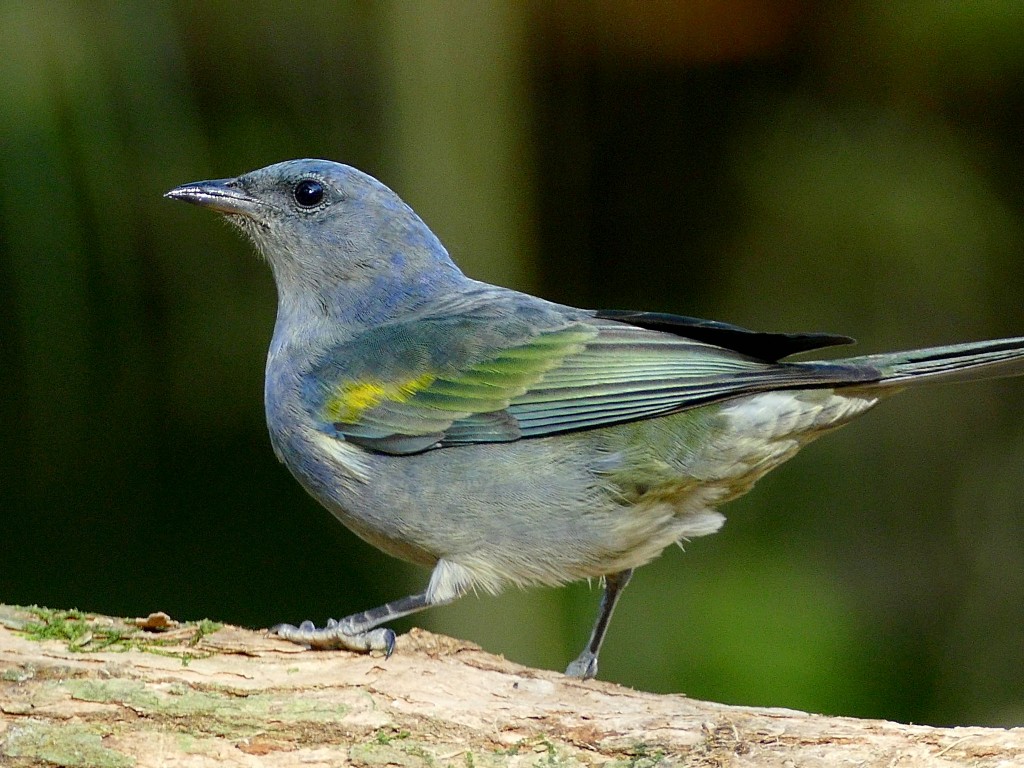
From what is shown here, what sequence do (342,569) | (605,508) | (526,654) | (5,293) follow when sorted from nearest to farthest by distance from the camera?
(605,508) → (5,293) → (526,654) → (342,569)

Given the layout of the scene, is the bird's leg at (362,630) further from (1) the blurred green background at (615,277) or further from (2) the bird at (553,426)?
(1) the blurred green background at (615,277)

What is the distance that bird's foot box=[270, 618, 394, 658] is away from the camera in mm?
3537

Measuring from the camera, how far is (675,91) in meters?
6.47

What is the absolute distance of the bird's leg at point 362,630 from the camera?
354 centimetres

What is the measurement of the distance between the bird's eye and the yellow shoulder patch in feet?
3.25

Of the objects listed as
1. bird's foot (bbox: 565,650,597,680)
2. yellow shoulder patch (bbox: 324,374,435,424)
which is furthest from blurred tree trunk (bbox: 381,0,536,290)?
bird's foot (bbox: 565,650,597,680)

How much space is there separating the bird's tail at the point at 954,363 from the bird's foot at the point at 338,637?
5.86ft

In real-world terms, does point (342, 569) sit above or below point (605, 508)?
below

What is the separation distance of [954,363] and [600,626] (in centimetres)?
164

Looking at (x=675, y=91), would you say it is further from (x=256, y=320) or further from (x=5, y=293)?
(x=5, y=293)

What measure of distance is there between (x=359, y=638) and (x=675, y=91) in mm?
3956

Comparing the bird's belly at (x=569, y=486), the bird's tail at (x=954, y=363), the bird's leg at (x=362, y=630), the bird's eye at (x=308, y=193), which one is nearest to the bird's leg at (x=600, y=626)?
the bird's belly at (x=569, y=486)

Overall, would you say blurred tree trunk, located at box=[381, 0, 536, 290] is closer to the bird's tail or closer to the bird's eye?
the bird's eye

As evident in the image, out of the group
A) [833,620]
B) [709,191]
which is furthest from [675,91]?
[833,620]
